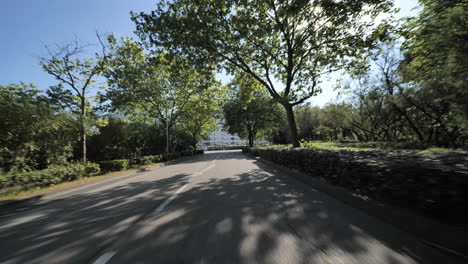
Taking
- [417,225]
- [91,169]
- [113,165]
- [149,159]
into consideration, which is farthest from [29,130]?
[417,225]

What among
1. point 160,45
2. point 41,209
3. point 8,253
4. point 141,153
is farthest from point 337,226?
point 141,153

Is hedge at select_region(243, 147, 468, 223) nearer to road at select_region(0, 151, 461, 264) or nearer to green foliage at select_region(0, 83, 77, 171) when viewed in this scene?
road at select_region(0, 151, 461, 264)

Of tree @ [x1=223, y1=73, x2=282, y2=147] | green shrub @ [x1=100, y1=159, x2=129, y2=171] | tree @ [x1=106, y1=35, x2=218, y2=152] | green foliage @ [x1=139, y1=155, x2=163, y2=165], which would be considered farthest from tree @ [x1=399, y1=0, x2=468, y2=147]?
tree @ [x1=223, y1=73, x2=282, y2=147]

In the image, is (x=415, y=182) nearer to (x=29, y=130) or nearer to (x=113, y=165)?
(x=29, y=130)

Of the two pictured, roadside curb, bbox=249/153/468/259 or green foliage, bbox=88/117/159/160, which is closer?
roadside curb, bbox=249/153/468/259

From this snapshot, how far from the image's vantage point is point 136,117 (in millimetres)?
19922

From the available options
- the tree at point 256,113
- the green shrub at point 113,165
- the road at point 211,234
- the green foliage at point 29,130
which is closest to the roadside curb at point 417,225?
the road at point 211,234

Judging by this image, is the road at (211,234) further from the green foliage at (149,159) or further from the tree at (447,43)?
the green foliage at (149,159)

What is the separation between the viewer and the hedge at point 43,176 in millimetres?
5666

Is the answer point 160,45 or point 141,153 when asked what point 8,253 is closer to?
point 160,45

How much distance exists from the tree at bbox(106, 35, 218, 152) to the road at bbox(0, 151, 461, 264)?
946 cm

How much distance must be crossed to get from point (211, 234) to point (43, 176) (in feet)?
29.1

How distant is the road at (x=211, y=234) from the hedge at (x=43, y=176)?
2700mm

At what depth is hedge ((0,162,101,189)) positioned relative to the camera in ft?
18.6
